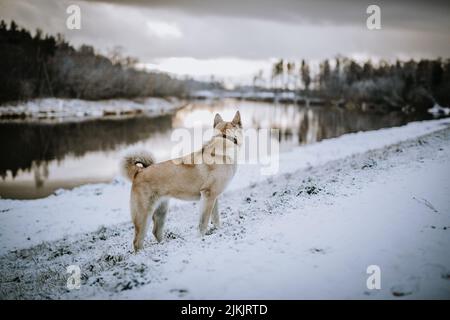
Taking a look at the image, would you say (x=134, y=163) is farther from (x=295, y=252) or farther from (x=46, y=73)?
(x=46, y=73)

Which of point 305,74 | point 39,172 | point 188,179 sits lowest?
point 39,172

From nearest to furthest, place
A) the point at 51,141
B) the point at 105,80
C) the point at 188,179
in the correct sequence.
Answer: the point at 188,179 → the point at 51,141 → the point at 105,80

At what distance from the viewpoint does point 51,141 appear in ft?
119

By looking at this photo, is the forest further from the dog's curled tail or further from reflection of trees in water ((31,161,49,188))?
the dog's curled tail

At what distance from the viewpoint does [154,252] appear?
272 inches

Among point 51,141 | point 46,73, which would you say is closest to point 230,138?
point 51,141

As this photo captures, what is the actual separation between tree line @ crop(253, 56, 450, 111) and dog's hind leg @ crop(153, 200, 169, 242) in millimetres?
107079

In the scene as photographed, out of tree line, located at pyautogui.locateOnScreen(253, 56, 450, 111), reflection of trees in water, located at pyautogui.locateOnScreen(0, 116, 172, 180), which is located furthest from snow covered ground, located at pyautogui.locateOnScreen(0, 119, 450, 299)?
tree line, located at pyautogui.locateOnScreen(253, 56, 450, 111)

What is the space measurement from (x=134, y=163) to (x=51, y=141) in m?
33.2

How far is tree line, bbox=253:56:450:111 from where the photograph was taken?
331 feet

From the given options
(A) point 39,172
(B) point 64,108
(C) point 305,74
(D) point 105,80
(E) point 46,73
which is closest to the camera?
Result: (A) point 39,172

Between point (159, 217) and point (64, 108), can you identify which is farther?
point (64, 108)

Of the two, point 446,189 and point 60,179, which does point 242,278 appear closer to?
point 446,189
